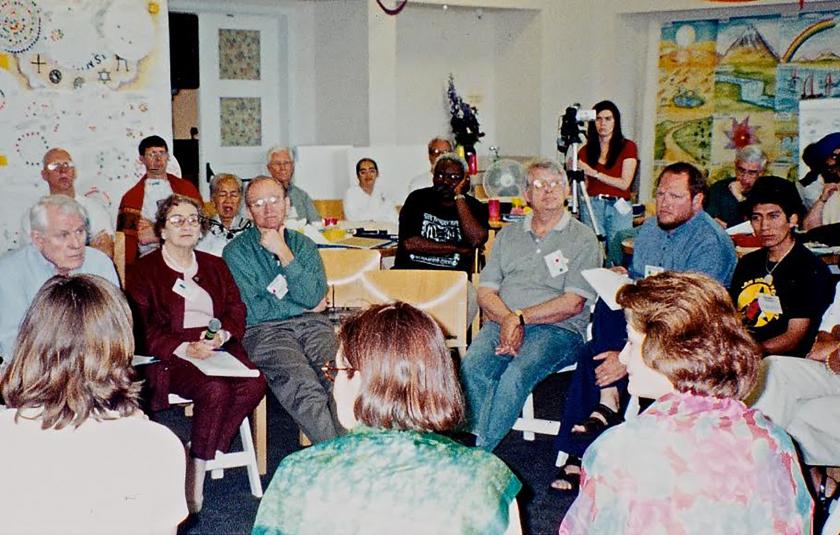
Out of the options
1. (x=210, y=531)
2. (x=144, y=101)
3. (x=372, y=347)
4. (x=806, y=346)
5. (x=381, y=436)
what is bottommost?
(x=210, y=531)

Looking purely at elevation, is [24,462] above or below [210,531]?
above

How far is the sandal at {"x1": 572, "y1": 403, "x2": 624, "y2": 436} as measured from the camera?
13.8 feet

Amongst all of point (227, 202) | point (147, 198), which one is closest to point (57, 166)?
point (147, 198)

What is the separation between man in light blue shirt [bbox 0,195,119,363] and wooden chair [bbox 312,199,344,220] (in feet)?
14.2

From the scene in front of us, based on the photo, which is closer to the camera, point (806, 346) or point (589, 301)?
point (806, 346)

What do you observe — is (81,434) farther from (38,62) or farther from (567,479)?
(38,62)

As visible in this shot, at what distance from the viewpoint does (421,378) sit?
72.3 inches

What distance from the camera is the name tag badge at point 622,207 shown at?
6.93 meters

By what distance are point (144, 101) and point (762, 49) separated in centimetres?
552

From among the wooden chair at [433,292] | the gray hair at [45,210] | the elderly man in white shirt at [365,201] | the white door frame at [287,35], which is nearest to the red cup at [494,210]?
the elderly man in white shirt at [365,201]

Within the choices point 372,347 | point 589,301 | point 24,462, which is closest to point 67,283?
point 24,462

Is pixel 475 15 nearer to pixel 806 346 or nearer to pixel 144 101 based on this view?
pixel 144 101

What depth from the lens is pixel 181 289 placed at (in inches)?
164

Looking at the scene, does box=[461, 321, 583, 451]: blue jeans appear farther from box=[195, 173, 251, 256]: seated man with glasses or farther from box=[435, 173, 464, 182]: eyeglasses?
box=[195, 173, 251, 256]: seated man with glasses
